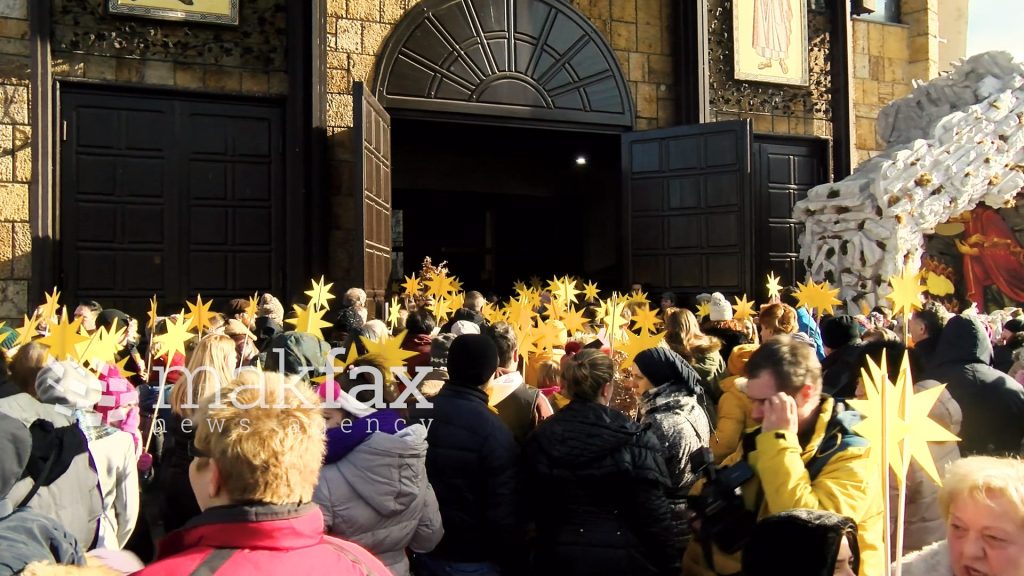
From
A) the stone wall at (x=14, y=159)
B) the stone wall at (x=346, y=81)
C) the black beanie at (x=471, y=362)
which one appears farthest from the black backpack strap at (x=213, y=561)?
the stone wall at (x=14, y=159)

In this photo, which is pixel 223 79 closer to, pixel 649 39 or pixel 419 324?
pixel 649 39

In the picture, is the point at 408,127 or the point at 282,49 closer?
the point at 282,49

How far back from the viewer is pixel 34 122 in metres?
8.86

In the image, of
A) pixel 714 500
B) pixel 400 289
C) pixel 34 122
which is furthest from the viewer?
pixel 400 289

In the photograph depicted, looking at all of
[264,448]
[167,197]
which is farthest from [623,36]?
[264,448]

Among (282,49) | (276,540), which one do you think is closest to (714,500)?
(276,540)

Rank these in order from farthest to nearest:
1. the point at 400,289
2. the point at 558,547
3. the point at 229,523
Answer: the point at 400,289, the point at 558,547, the point at 229,523

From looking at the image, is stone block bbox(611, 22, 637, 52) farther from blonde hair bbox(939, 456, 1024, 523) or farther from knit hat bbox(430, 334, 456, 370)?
blonde hair bbox(939, 456, 1024, 523)

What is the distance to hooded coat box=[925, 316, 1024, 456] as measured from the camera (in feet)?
12.0

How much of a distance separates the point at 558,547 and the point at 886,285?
26.8ft

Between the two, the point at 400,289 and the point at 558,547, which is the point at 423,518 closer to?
the point at 558,547

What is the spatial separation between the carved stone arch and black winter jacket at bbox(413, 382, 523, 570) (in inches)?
305

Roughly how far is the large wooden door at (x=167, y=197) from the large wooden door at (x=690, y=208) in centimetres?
459

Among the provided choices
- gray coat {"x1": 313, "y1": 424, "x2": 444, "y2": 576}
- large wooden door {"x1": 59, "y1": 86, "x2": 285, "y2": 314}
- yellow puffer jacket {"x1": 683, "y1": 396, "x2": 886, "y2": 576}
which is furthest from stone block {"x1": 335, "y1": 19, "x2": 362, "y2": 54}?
yellow puffer jacket {"x1": 683, "y1": 396, "x2": 886, "y2": 576}
